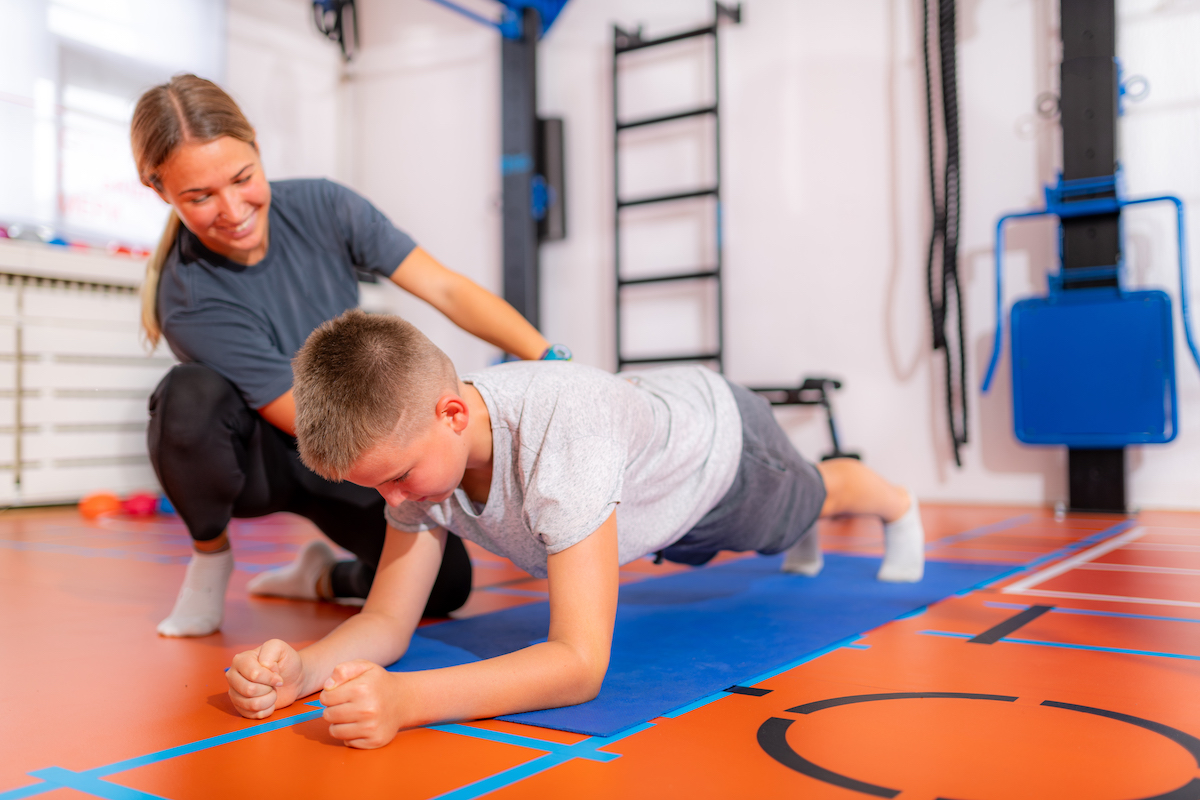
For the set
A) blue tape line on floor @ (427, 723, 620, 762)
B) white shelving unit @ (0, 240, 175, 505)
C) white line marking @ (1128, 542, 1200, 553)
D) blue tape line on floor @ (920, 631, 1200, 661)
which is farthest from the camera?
white shelving unit @ (0, 240, 175, 505)

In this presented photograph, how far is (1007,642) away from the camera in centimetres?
146

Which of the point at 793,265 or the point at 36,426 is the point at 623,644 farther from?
the point at 36,426

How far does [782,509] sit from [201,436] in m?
0.99

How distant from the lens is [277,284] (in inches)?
68.3

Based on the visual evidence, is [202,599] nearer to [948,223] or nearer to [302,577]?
[302,577]

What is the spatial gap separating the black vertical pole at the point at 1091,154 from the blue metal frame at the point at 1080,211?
3 centimetres

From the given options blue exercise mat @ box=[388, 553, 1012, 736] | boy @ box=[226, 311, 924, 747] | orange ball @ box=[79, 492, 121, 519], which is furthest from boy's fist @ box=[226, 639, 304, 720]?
orange ball @ box=[79, 492, 121, 519]

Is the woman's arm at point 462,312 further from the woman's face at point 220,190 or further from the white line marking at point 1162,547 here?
the white line marking at point 1162,547

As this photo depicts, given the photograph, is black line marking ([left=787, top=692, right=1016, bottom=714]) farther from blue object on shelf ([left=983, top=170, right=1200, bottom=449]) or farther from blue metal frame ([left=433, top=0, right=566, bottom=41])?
blue metal frame ([left=433, top=0, right=566, bottom=41])

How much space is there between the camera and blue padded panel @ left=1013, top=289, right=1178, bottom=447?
340 centimetres

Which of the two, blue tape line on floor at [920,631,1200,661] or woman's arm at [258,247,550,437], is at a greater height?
woman's arm at [258,247,550,437]

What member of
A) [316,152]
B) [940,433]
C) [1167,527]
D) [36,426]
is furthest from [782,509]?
[316,152]

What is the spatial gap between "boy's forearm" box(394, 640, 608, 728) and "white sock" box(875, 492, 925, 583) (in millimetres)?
1135

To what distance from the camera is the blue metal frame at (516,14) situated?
5.10m
